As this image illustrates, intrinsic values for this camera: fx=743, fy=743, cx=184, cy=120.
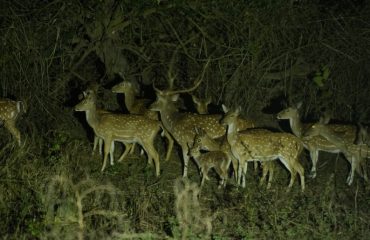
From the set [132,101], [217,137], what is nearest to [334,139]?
[217,137]

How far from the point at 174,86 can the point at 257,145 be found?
222 cm

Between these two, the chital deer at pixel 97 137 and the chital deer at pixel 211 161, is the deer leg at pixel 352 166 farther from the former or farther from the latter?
the chital deer at pixel 97 137

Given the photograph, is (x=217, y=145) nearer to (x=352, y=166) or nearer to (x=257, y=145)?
(x=257, y=145)

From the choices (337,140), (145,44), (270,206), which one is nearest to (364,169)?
(337,140)

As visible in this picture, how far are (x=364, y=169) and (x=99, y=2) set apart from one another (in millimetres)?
4380

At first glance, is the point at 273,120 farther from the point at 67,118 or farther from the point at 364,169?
the point at 67,118

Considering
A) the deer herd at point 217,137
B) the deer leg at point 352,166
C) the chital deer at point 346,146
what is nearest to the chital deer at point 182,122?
the deer herd at point 217,137

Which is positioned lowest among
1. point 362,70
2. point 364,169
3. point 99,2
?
point 364,169

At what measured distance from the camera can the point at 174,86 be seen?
11.5m

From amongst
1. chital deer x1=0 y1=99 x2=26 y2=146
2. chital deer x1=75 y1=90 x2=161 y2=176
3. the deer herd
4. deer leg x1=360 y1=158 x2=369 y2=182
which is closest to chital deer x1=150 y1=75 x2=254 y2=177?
the deer herd

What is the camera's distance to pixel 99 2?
10.4 meters

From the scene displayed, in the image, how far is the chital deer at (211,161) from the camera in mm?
9438

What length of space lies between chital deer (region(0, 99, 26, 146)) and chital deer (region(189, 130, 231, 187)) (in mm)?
2672

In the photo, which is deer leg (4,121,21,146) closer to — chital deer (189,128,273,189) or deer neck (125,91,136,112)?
deer neck (125,91,136,112)
